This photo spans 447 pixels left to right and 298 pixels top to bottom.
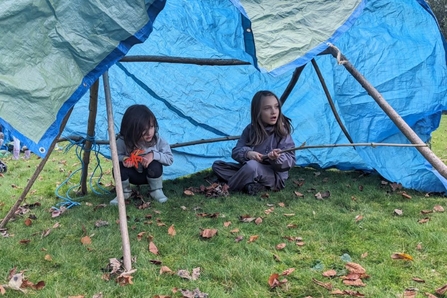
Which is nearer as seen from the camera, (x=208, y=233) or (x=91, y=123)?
(x=208, y=233)

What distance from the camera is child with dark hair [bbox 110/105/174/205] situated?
433 cm

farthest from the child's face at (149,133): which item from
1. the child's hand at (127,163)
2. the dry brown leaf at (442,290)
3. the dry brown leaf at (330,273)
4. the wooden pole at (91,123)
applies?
the dry brown leaf at (442,290)

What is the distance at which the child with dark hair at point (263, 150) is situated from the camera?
463 cm

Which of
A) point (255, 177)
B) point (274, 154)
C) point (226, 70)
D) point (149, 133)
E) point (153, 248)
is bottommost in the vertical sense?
point (255, 177)

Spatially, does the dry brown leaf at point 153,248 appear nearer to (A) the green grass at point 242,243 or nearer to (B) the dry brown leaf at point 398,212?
(A) the green grass at point 242,243

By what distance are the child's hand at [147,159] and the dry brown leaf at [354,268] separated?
2174 millimetres

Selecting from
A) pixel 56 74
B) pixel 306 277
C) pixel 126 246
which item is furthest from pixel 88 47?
pixel 306 277

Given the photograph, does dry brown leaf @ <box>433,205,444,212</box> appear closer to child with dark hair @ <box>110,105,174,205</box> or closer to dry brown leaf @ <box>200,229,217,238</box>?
dry brown leaf @ <box>200,229,217,238</box>

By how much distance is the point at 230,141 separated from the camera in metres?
5.65

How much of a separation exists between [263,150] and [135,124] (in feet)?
4.38

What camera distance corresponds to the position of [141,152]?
4391mm

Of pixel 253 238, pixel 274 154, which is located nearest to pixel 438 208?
pixel 274 154

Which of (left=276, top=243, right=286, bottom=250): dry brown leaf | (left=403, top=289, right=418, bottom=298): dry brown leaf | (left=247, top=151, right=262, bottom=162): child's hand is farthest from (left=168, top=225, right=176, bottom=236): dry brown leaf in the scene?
(left=403, top=289, right=418, bottom=298): dry brown leaf

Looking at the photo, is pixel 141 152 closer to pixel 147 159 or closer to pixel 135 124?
pixel 147 159
